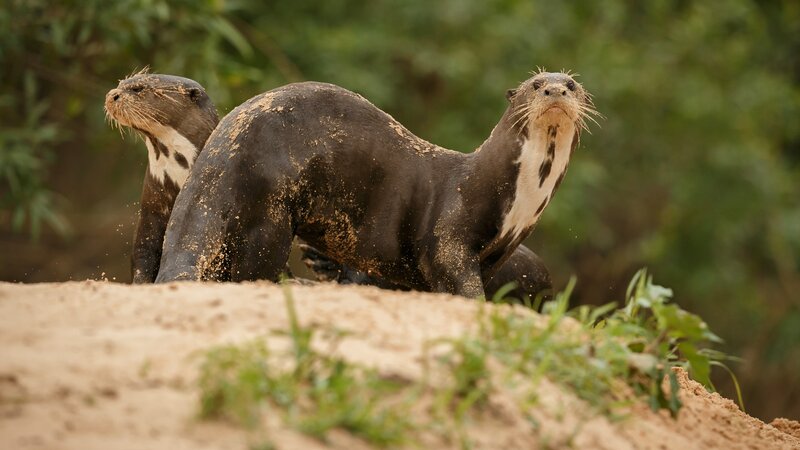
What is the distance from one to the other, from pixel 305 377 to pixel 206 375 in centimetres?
24

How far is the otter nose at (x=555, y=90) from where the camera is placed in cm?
464

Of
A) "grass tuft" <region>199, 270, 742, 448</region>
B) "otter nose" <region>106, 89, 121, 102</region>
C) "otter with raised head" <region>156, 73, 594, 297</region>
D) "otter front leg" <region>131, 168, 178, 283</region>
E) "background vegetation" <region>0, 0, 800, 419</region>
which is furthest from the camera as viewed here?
"background vegetation" <region>0, 0, 800, 419</region>

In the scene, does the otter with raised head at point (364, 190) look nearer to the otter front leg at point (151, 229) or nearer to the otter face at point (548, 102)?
the otter face at point (548, 102)

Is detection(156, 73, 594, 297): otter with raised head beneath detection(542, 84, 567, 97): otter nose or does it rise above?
beneath

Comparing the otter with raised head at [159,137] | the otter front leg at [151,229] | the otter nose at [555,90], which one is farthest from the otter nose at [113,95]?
the otter nose at [555,90]

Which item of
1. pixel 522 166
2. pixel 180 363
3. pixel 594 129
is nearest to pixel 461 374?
Result: pixel 180 363

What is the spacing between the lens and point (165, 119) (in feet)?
16.9

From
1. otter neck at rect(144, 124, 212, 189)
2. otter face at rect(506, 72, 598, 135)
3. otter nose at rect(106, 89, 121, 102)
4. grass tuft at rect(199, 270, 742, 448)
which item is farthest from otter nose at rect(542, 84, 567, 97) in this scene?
otter nose at rect(106, 89, 121, 102)

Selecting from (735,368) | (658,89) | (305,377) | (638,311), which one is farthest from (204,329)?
(658,89)

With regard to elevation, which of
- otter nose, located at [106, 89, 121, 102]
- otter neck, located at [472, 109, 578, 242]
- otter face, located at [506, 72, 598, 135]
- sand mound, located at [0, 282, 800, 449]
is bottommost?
sand mound, located at [0, 282, 800, 449]

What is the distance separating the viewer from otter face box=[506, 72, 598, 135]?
465 centimetres

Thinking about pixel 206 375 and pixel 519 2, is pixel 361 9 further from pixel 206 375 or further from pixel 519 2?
pixel 206 375

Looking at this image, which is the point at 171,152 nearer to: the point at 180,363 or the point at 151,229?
→ the point at 151,229

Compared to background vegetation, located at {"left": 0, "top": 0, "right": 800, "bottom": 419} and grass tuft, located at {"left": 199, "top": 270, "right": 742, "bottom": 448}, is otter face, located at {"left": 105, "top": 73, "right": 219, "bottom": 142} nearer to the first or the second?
grass tuft, located at {"left": 199, "top": 270, "right": 742, "bottom": 448}
